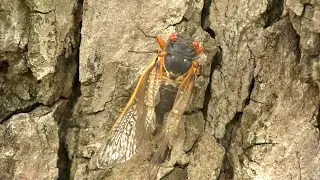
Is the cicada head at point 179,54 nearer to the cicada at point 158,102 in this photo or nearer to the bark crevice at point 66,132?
the cicada at point 158,102

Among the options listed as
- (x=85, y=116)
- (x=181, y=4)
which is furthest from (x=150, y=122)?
(x=181, y=4)

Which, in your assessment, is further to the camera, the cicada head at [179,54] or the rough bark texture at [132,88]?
the cicada head at [179,54]

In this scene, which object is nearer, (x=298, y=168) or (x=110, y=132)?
(x=298, y=168)

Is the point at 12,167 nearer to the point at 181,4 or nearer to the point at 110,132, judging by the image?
the point at 110,132

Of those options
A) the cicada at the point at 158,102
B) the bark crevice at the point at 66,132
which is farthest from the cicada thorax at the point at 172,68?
the bark crevice at the point at 66,132

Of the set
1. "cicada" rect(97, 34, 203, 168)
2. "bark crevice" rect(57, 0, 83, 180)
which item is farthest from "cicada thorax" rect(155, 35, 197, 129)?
"bark crevice" rect(57, 0, 83, 180)

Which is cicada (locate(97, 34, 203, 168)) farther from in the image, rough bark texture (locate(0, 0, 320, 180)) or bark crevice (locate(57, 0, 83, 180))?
bark crevice (locate(57, 0, 83, 180))
